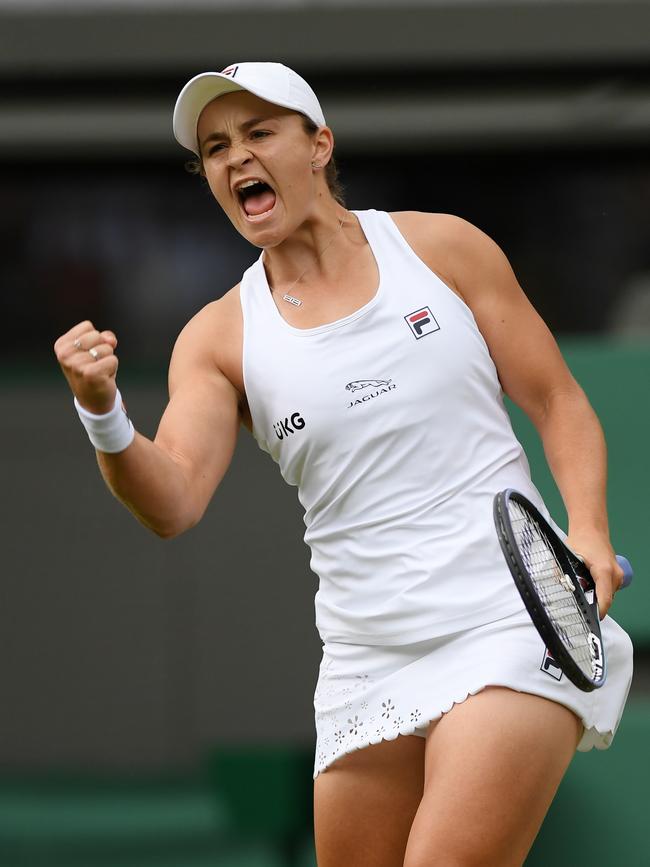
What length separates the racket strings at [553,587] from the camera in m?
1.98

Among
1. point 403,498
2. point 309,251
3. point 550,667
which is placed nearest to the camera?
point 550,667

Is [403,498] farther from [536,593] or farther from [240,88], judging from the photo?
[240,88]

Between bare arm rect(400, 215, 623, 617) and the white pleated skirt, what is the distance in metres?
0.27

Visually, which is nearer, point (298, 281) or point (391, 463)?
point (391, 463)

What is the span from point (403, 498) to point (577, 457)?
326 mm

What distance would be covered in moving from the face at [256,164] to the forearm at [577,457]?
555 mm

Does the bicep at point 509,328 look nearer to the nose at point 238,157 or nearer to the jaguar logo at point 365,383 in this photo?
the jaguar logo at point 365,383

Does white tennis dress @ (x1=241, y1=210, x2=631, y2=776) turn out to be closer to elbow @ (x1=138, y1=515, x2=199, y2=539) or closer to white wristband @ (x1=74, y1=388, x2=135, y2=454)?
elbow @ (x1=138, y1=515, x2=199, y2=539)

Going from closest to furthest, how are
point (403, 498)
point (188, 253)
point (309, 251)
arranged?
point (403, 498)
point (309, 251)
point (188, 253)

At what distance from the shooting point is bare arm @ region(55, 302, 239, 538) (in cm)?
197

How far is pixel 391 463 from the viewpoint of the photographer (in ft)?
7.31

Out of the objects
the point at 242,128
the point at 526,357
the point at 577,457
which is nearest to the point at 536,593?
the point at 577,457

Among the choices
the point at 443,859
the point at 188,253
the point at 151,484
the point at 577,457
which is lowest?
the point at 443,859

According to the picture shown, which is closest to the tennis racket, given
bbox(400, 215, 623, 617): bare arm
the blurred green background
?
bbox(400, 215, 623, 617): bare arm
